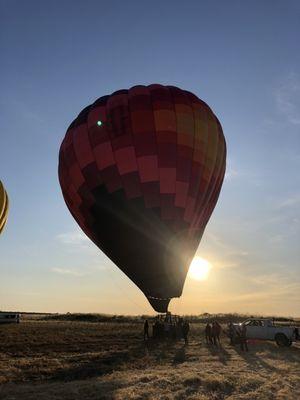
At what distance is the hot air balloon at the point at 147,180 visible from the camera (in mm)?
26469

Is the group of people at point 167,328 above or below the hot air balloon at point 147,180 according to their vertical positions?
below

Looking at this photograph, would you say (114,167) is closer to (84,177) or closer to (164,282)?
(84,177)

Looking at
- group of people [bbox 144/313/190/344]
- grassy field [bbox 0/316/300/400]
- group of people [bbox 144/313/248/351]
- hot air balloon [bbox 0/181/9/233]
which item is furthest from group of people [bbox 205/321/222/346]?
hot air balloon [bbox 0/181/9/233]

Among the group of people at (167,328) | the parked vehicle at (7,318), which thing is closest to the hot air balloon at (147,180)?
the group of people at (167,328)

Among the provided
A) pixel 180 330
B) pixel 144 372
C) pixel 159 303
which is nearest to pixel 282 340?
pixel 180 330

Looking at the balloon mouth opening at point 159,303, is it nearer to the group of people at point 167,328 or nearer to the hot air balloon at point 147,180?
the hot air balloon at point 147,180

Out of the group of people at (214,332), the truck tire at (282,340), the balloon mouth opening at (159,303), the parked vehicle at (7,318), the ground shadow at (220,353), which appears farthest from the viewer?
the parked vehicle at (7,318)

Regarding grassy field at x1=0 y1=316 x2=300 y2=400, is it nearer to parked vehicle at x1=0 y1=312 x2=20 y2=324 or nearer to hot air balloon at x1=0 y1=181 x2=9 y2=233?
hot air balloon at x1=0 y1=181 x2=9 y2=233

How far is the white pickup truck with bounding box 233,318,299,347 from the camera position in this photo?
2903cm

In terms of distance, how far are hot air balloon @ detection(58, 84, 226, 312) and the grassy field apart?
16.7ft

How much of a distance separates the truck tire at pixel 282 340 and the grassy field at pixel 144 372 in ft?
7.07

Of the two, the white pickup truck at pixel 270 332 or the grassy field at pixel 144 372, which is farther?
the white pickup truck at pixel 270 332

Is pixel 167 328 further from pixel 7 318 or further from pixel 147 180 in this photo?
pixel 7 318

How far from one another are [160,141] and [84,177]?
535 cm
